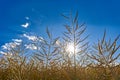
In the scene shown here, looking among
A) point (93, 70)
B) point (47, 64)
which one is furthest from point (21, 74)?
point (47, 64)

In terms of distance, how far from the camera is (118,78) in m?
3.95

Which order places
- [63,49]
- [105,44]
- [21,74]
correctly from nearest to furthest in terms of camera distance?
1. [21,74]
2. [105,44]
3. [63,49]

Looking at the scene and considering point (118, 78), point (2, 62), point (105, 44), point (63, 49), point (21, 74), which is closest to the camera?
point (118, 78)

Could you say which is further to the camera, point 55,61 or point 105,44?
point 55,61

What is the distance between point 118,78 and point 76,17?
3.21 m

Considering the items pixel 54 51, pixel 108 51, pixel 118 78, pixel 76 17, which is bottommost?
pixel 118 78

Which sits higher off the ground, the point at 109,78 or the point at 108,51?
the point at 108,51

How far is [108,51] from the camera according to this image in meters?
4.50

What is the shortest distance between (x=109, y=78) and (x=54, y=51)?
2611 mm

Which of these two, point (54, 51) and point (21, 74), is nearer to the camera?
point (21, 74)

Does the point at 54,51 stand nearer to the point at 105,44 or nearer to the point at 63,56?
the point at 63,56

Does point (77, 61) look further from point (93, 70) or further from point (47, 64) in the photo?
point (47, 64)

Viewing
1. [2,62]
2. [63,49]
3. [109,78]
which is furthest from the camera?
[2,62]

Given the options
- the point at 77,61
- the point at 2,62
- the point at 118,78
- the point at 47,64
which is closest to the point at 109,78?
the point at 118,78
